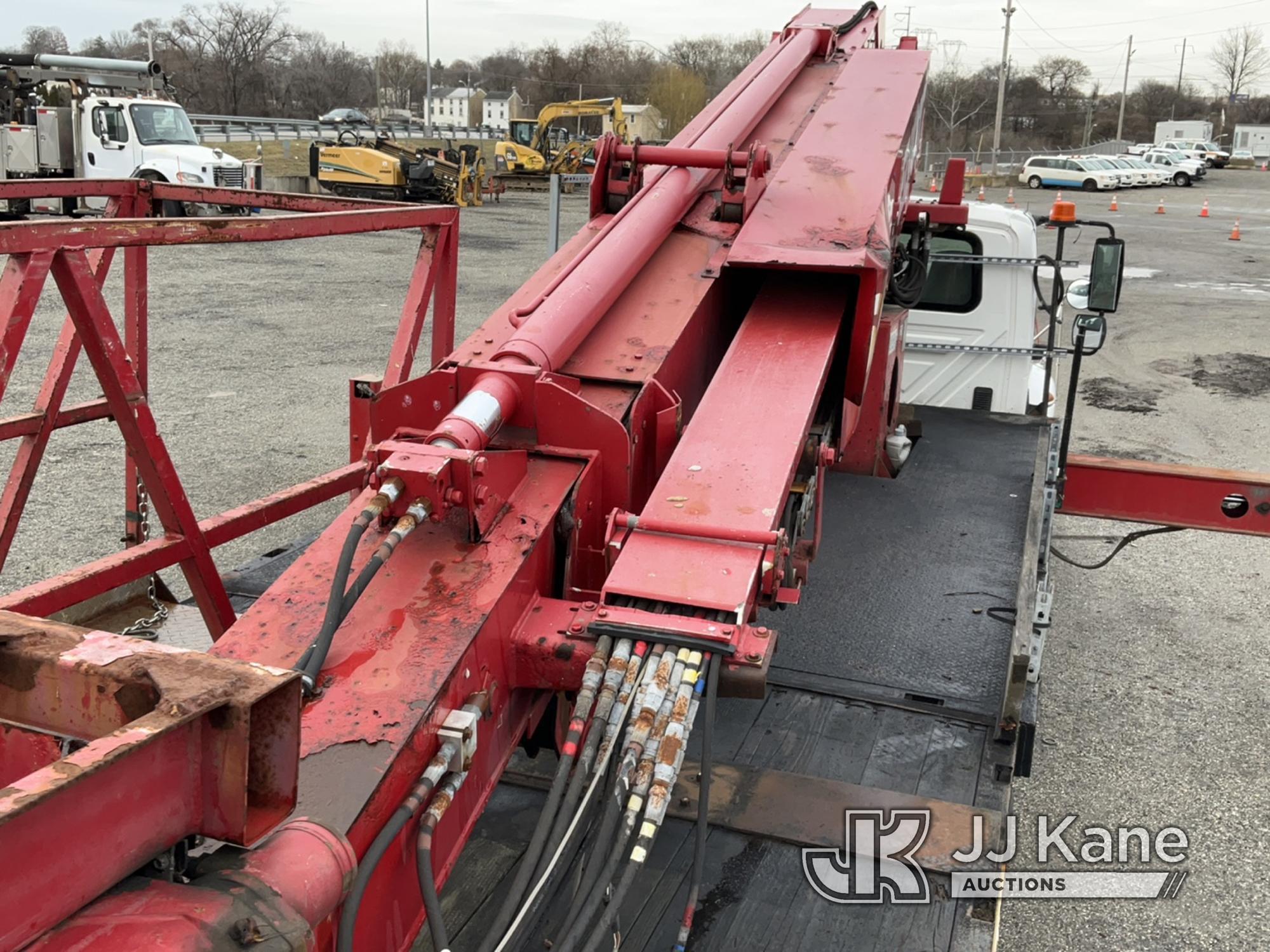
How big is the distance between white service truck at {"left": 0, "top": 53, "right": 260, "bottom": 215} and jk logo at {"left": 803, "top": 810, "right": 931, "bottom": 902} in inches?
827

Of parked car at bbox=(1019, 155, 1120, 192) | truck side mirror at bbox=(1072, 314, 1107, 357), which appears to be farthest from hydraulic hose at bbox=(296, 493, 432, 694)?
parked car at bbox=(1019, 155, 1120, 192)

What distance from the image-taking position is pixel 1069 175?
41656 mm

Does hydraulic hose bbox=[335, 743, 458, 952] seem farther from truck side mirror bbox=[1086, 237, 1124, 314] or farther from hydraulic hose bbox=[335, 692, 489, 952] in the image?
truck side mirror bbox=[1086, 237, 1124, 314]

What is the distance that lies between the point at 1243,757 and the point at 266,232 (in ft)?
13.6

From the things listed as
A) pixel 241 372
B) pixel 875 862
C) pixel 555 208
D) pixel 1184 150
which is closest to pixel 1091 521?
pixel 555 208

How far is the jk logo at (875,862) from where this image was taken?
2473mm

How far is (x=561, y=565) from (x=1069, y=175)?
43956 mm

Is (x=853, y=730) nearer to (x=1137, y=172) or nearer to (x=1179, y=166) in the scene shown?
(x=1137, y=172)

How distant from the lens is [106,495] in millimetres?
7074

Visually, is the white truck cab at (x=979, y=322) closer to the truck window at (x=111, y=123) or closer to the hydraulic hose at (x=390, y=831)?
the hydraulic hose at (x=390, y=831)

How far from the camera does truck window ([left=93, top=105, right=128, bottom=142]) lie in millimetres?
21344

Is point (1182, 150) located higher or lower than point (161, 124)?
higher

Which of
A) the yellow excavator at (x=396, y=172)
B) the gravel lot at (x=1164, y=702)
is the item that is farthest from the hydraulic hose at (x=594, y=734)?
the yellow excavator at (x=396, y=172)

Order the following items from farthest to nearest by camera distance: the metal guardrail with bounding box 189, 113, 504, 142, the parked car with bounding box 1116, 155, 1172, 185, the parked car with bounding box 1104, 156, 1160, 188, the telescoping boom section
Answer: the parked car with bounding box 1116, 155, 1172, 185, the parked car with bounding box 1104, 156, 1160, 188, the metal guardrail with bounding box 189, 113, 504, 142, the telescoping boom section
